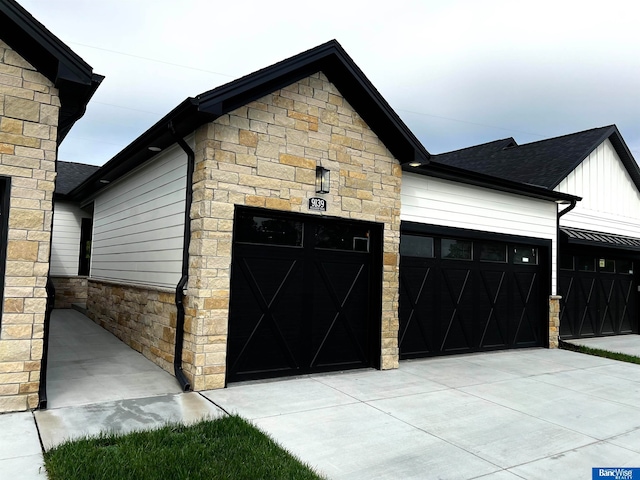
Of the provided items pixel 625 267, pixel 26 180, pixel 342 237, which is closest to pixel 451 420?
pixel 342 237

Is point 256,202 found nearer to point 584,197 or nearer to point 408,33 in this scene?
point 408,33

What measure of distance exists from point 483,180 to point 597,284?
20.7ft

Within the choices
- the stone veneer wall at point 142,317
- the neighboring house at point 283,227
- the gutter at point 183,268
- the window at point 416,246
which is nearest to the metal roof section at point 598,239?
the neighboring house at point 283,227

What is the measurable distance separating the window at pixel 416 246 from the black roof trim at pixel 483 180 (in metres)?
1.23

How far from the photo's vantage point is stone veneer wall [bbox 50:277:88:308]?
13969mm

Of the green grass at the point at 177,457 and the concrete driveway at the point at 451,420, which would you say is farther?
the concrete driveway at the point at 451,420

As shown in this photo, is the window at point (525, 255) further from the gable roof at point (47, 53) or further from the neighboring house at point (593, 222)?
the gable roof at point (47, 53)

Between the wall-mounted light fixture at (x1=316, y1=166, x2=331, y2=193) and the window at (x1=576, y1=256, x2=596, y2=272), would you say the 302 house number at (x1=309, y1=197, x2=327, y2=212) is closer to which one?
the wall-mounted light fixture at (x1=316, y1=166, x2=331, y2=193)

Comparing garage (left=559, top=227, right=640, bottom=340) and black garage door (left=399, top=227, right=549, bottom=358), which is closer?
black garage door (left=399, top=227, right=549, bottom=358)

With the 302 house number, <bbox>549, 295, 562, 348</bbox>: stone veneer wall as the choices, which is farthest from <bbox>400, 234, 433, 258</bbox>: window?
<bbox>549, 295, 562, 348</bbox>: stone veneer wall

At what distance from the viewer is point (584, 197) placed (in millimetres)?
13203

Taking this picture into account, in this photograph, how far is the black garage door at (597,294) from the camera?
498 inches

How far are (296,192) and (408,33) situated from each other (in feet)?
26.2

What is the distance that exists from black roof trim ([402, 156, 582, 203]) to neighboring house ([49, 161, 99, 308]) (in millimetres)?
10452
